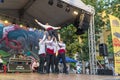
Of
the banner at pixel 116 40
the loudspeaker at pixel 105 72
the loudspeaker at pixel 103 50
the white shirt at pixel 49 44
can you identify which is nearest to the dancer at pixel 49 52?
the white shirt at pixel 49 44

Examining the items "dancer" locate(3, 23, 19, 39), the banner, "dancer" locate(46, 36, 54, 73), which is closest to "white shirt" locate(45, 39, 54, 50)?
"dancer" locate(46, 36, 54, 73)

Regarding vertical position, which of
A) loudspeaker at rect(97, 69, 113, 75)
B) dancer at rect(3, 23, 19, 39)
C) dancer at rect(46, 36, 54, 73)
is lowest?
loudspeaker at rect(97, 69, 113, 75)

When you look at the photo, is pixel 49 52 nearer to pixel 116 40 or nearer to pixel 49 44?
pixel 49 44

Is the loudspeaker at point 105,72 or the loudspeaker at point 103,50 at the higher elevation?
the loudspeaker at point 103,50

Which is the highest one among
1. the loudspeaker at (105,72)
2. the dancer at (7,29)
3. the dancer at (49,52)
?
the dancer at (7,29)

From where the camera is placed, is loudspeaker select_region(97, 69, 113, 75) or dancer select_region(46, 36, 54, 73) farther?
loudspeaker select_region(97, 69, 113, 75)

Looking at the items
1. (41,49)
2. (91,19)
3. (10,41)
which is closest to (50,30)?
(41,49)

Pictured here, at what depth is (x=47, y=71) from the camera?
12.9 metres

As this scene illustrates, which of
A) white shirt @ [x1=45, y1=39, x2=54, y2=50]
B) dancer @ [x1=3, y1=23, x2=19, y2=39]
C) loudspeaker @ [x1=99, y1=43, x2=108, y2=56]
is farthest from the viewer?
dancer @ [x1=3, y1=23, x2=19, y2=39]

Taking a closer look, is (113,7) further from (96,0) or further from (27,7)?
(27,7)

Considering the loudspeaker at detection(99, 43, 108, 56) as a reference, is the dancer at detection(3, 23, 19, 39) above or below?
above

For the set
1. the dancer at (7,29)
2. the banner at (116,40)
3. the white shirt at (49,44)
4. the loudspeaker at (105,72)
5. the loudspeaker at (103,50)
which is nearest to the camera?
the white shirt at (49,44)

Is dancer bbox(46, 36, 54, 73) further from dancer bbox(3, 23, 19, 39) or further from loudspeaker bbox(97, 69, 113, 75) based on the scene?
dancer bbox(3, 23, 19, 39)

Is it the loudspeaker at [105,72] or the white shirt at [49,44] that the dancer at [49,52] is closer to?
the white shirt at [49,44]
